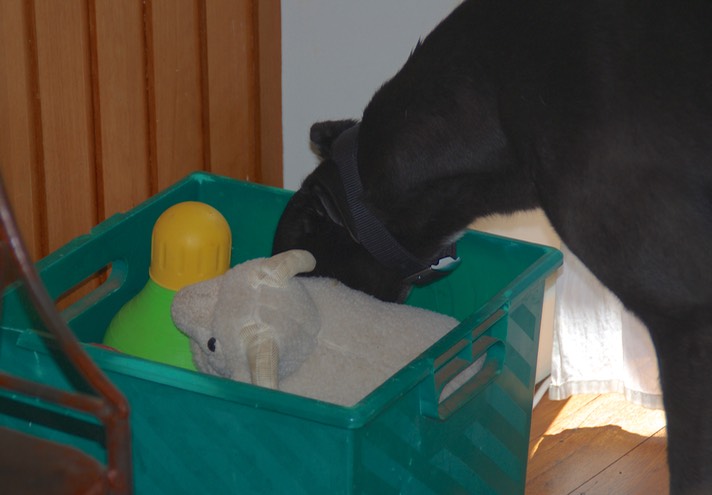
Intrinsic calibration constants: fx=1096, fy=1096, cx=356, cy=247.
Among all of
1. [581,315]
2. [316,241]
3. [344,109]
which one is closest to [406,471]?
[316,241]

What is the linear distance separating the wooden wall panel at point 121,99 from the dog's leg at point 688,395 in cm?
80

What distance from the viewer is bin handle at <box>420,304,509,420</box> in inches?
44.9

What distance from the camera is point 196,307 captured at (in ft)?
4.15

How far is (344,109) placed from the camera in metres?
1.76

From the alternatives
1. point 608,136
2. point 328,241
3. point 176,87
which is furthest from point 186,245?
point 608,136

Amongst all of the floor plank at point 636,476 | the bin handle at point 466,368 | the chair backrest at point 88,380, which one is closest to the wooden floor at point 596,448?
the floor plank at point 636,476

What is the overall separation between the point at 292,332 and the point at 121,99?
0.50 m

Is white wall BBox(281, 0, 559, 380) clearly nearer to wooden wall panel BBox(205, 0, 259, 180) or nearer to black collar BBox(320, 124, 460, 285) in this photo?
wooden wall panel BBox(205, 0, 259, 180)

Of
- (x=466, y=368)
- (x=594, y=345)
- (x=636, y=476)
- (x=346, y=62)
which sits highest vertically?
(x=346, y=62)

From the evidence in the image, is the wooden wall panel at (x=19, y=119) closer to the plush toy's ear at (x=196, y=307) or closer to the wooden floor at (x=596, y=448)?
the plush toy's ear at (x=196, y=307)

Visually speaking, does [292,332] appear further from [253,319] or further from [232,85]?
[232,85]

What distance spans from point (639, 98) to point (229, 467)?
555 mm

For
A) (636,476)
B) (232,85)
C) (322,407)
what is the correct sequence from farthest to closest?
1. (232,85)
2. (636,476)
3. (322,407)

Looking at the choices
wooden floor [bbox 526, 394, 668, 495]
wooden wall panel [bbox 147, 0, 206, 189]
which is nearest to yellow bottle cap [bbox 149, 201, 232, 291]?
wooden wall panel [bbox 147, 0, 206, 189]
